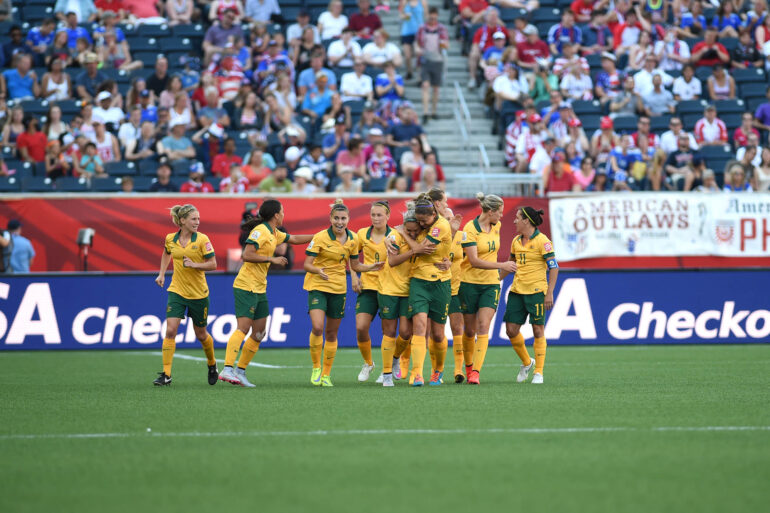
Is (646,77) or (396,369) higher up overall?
(646,77)

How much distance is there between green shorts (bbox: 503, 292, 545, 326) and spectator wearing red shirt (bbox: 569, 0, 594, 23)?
50.4 feet

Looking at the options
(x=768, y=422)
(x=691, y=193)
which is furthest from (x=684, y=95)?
(x=768, y=422)

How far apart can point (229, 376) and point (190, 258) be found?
1390 mm

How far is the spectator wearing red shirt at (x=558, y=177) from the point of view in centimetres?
2089

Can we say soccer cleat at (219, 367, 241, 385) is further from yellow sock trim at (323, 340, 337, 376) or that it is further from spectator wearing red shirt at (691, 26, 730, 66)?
spectator wearing red shirt at (691, 26, 730, 66)

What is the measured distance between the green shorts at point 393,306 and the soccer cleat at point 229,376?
1760 mm

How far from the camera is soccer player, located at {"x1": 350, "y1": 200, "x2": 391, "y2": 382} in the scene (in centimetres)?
1228

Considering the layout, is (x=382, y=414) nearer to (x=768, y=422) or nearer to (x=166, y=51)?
(x=768, y=422)

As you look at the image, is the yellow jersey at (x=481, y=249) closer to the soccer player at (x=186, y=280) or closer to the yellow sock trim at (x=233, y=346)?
the yellow sock trim at (x=233, y=346)

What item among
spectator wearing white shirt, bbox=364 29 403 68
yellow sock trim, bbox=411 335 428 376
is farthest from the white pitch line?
spectator wearing white shirt, bbox=364 29 403 68

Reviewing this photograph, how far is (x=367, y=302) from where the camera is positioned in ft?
41.2

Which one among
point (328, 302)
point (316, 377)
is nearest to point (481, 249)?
point (328, 302)

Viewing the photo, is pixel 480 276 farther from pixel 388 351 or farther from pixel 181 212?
pixel 181 212

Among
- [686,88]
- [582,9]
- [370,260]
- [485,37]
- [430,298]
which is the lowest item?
[430,298]
